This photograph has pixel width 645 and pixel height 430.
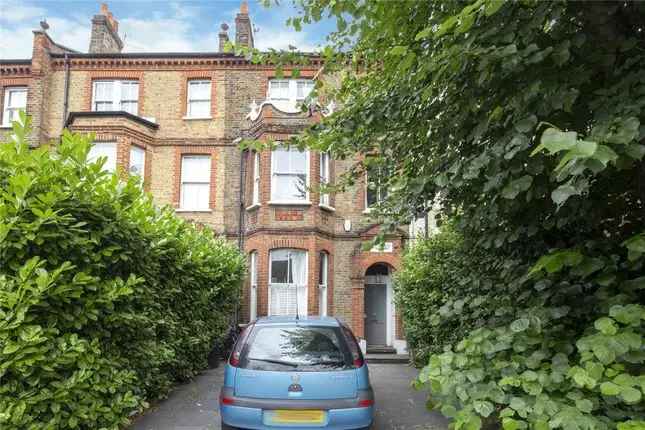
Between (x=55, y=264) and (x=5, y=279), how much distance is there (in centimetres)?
38

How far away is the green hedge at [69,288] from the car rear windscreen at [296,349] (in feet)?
4.30

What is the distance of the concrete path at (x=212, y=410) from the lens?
647cm

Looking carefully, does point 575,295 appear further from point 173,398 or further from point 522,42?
point 173,398

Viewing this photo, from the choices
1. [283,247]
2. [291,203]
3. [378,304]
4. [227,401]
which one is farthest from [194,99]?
[227,401]

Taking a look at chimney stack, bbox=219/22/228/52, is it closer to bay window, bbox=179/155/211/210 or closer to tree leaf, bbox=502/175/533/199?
bay window, bbox=179/155/211/210

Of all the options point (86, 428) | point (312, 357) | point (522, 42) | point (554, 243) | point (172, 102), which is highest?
point (172, 102)

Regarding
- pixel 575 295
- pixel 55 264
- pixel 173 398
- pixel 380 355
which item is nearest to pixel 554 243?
pixel 575 295

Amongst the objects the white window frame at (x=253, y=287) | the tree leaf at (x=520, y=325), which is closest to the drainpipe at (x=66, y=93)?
the white window frame at (x=253, y=287)

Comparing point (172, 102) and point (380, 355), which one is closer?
point (380, 355)

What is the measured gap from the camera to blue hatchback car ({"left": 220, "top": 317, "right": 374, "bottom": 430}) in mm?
5145

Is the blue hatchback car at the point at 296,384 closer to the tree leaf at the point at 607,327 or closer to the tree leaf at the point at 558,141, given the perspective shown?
the tree leaf at the point at 607,327

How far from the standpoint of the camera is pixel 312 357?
17.8 ft

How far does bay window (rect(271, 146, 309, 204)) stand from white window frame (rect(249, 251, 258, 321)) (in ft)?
6.87

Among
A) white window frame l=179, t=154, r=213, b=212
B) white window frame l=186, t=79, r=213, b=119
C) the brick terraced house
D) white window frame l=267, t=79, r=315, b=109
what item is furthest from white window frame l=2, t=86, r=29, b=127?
white window frame l=267, t=79, r=315, b=109
